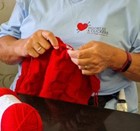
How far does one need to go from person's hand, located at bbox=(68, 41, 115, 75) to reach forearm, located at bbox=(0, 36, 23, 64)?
0.81 feet

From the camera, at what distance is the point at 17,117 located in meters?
0.49

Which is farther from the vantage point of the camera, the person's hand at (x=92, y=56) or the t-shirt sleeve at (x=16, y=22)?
the t-shirt sleeve at (x=16, y=22)

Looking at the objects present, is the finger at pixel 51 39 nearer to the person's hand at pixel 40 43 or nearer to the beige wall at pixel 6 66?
the person's hand at pixel 40 43

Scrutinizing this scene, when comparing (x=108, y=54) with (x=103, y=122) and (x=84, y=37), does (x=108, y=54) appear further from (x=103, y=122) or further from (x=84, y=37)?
(x=103, y=122)

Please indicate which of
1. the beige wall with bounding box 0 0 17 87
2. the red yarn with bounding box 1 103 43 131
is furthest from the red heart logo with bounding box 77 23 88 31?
the red yarn with bounding box 1 103 43 131

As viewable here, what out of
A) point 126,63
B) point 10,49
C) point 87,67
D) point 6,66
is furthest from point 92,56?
point 6,66

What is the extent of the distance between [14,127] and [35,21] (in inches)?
22.8

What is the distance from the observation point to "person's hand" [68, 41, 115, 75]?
772 mm

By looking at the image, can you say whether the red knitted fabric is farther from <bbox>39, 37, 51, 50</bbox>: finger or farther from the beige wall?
the beige wall

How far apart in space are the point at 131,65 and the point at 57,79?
0.25 m

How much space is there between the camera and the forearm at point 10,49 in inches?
38.0

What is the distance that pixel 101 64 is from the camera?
85 cm

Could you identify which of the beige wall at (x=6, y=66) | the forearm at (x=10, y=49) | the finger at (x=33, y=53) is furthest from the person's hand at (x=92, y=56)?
the beige wall at (x=6, y=66)

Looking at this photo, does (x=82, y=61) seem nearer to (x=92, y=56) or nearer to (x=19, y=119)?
(x=92, y=56)
